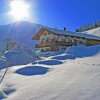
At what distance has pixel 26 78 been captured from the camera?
8484mm

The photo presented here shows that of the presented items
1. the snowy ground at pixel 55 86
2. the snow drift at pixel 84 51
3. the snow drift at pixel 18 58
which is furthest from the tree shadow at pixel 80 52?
the snowy ground at pixel 55 86

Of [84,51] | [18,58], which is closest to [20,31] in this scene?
[18,58]

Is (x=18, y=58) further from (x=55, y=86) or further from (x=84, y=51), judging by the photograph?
(x=55, y=86)

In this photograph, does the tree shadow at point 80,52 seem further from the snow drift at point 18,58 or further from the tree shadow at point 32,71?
the tree shadow at point 32,71

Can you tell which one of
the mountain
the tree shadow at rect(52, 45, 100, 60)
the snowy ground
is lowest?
the snowy ground

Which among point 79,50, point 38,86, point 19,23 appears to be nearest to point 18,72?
point 38,86

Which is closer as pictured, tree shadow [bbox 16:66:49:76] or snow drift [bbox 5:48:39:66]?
tree shadow [bbox 16:66:49:76]

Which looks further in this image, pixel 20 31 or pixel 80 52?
pixel 20 31

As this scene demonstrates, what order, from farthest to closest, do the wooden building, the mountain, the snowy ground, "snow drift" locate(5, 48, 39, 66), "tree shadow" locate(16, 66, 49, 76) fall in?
the mountain < the wooden building < "snow drift" locate(5, 48, 39, 66) < "tree shadow" locate(16, 66, 49, 76) < the snowy ground

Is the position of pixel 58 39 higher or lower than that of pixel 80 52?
higher

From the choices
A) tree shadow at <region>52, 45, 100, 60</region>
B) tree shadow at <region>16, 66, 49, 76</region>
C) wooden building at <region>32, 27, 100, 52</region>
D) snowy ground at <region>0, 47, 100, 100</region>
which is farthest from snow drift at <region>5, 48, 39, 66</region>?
wooden building at <region>32, 27, 100, 52</region>

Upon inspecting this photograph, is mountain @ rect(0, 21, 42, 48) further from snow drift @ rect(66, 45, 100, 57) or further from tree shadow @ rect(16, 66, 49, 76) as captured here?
tree shadow @ rect(16, 66, 49, 76)

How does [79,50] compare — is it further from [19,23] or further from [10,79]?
[19,23]

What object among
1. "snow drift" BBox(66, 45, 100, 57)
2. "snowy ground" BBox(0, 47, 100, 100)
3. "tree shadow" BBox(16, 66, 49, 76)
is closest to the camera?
"snowy ground" BBox(0, 47, 100, 100)
